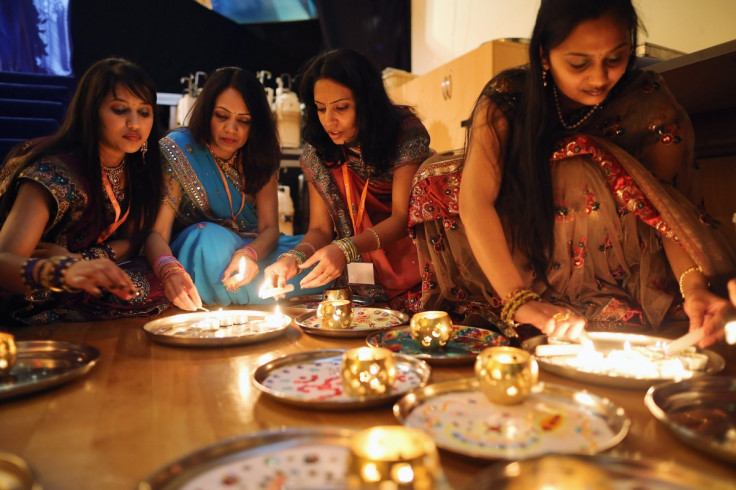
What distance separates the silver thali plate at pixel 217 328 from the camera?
1.44 metres

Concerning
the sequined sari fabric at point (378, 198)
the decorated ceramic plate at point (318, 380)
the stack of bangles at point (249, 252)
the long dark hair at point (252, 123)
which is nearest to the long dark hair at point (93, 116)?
the long dark hair at point (252, 123)

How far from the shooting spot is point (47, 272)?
4.75ft

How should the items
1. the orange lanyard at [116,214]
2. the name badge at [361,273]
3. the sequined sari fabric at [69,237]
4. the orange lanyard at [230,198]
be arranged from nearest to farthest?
the sequined sari fabric at [69,237] → the orange lanyard at [116,214] → the name badge at [361,273] → the orange lanyard at [230,198]

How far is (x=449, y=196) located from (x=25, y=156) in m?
1.52

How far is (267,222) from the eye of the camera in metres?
2.72

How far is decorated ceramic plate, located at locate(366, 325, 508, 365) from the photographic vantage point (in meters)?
1.27

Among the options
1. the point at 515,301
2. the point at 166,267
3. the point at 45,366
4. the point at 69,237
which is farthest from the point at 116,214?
the point at 515,301

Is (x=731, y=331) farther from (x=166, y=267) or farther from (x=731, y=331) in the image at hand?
(x=166, y=267)

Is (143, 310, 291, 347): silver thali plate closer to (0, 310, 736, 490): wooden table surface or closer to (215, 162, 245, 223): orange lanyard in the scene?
(0, 310, 736, 490): wooden table surface

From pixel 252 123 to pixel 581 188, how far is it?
64.1 inches

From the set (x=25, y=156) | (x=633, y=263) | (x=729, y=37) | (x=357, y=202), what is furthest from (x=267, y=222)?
(x=729, y=37)

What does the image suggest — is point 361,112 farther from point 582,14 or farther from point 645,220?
point 645,220

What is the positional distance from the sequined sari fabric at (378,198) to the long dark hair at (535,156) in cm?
68

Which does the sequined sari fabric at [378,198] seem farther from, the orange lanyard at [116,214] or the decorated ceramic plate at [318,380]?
the decorated ceramic plate at [318,380]
